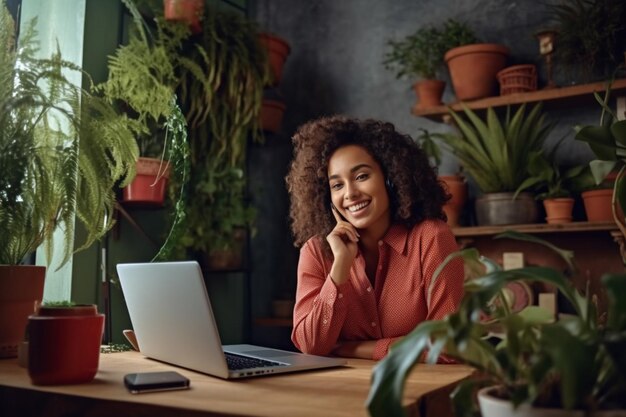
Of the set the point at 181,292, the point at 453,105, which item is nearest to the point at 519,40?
the point at 453,105

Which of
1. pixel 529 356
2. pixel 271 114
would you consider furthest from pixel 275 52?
pixel 529 356

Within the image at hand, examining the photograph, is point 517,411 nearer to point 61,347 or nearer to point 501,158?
point 61,347

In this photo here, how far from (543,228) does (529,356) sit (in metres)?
2.04

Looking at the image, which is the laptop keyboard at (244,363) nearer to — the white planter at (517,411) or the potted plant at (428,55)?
the white planter at (517,411)

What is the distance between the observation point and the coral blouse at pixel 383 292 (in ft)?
5.48

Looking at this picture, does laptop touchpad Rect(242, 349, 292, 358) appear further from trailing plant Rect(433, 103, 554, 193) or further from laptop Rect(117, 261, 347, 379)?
trailing plant Rect(433, 103, 554, 193)

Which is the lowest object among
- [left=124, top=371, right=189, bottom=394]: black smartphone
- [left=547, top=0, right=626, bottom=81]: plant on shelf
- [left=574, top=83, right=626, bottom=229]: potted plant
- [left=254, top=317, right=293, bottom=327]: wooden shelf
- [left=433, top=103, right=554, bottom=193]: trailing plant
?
[left=254, top=317, right=293, bottom=327]: wooden shelf

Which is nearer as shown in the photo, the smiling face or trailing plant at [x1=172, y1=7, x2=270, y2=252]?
the smiling face

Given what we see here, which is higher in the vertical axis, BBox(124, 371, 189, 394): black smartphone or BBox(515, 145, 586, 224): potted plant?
BBox(515, 145, 586, 224): potted plant

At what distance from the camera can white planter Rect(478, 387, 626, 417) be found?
0.53 meters

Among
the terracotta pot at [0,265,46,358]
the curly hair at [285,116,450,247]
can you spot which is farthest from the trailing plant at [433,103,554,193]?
the terracotta pot at [0,265,46,358]

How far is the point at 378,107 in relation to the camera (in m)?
3.20

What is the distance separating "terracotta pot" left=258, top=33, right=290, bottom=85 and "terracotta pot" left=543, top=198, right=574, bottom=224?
1.37 meters

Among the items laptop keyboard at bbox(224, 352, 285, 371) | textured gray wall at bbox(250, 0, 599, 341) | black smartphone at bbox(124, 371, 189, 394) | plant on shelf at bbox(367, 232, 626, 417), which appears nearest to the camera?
plant on shelf at bbox(367, 232, 626, 417)
